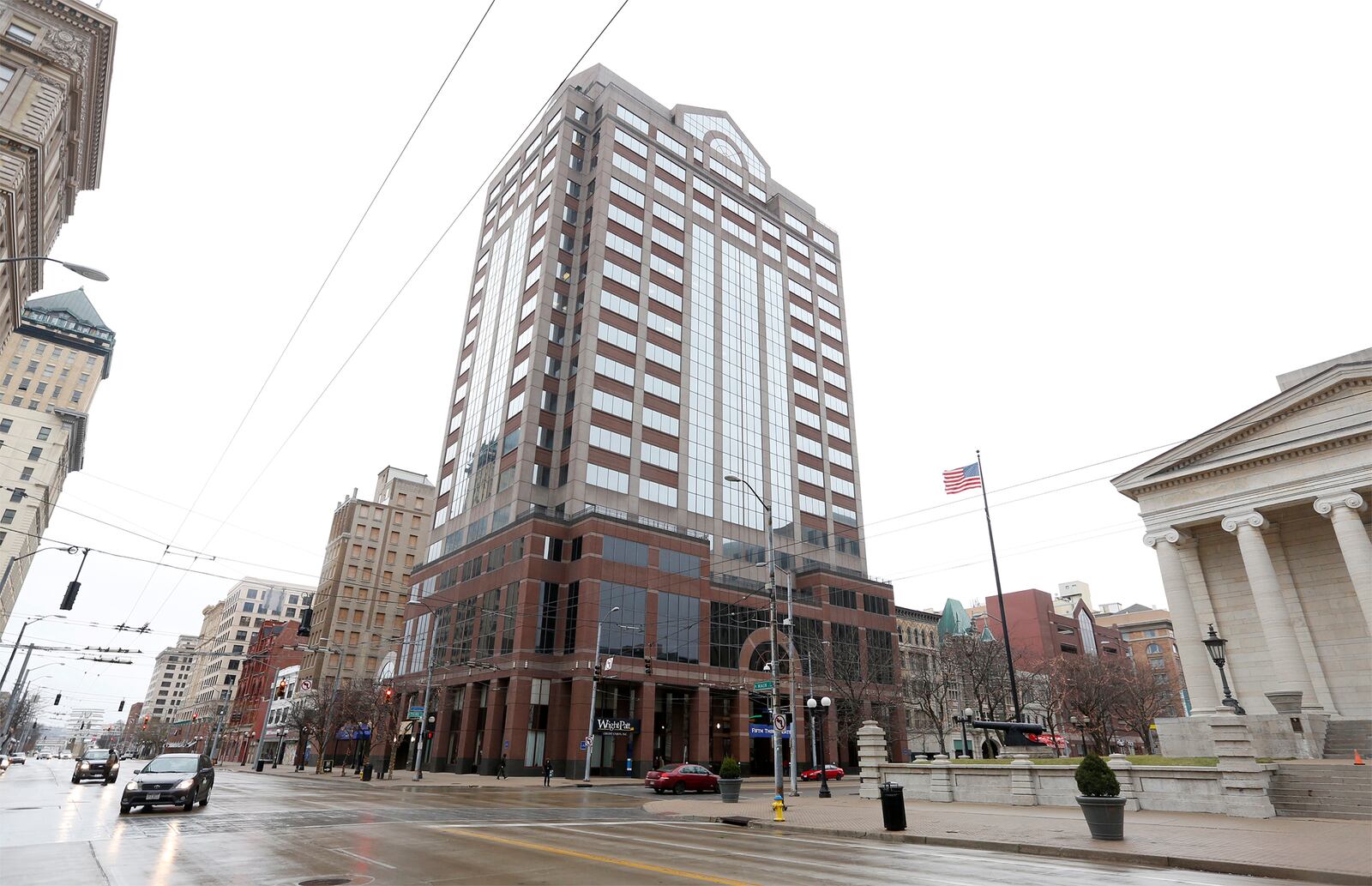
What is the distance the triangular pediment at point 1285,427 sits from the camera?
3008 centimetres

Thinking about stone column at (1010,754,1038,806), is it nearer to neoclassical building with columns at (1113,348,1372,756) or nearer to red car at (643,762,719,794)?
neoclassical building with columns at (1113,348,1372,756)

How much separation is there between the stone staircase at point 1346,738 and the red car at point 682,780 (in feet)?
90.5

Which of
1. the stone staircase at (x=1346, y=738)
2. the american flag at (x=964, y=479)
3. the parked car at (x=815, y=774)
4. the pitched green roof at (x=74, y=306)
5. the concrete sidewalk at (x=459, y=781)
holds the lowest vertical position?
Result: the concrete sidewalk at (x=459, y=781)

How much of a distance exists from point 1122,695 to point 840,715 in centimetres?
2608

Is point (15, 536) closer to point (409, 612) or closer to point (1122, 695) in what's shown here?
point (409, 612)

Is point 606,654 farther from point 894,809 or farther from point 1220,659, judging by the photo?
point 1220,659

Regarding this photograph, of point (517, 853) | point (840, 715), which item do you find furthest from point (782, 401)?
point (517, 853)

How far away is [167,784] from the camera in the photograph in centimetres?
2006

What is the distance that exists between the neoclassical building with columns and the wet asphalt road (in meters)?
24.8

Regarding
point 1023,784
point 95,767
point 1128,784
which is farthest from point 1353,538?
point 95,767

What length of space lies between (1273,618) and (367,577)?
99.7m

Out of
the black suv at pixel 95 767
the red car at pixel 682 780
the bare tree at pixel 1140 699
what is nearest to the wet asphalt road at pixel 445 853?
the red car at pixel 682 780

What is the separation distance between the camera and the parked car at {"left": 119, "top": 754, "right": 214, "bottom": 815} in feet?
64.2

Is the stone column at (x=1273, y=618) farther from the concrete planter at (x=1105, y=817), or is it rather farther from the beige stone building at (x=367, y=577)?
the beige stone building at (x=367, y=577)
